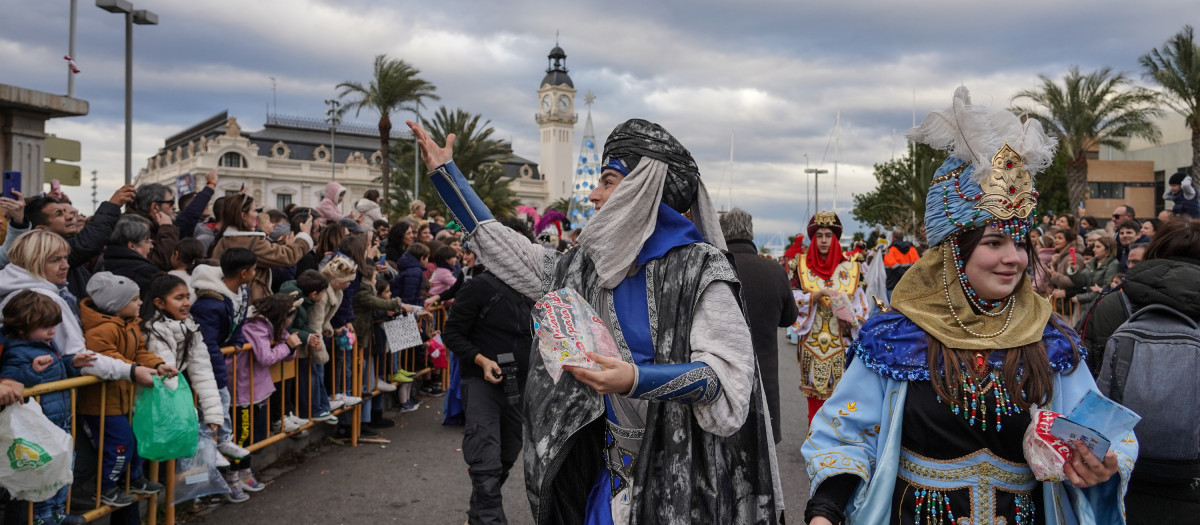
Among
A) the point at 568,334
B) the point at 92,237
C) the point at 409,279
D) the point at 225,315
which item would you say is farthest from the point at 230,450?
the point at 568,334

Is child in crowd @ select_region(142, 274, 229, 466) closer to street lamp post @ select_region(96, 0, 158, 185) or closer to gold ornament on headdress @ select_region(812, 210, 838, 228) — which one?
gold ornament on headdress @ select_region(812, 210, 838, 228)

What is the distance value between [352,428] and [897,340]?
21.0 ft

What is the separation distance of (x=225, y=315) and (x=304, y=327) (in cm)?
136

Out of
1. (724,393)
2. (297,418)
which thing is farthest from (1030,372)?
(297,418)

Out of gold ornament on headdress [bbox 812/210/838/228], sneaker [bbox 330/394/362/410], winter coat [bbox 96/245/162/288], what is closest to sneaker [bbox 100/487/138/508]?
winter coat [bbox 96/245/162/288]

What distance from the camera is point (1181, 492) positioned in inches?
135

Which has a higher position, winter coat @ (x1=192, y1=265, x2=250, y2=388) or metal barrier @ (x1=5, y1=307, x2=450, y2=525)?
winter coat @ (x1=192, y1=265, x2=250, y2=388)

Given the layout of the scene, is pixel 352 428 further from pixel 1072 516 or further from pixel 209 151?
pixel 209 151

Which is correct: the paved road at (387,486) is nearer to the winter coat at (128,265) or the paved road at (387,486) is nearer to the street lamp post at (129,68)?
the winter coat at (128,265)

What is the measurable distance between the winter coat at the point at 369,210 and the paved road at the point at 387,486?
4154mm

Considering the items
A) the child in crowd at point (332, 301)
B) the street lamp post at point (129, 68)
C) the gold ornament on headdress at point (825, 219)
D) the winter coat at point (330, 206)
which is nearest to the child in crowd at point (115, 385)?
the child in crowd at point (332, 301)

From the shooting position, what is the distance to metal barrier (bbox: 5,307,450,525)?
458cm

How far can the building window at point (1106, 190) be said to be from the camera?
5714cm

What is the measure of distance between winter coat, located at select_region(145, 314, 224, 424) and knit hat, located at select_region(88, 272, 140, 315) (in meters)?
0.26
